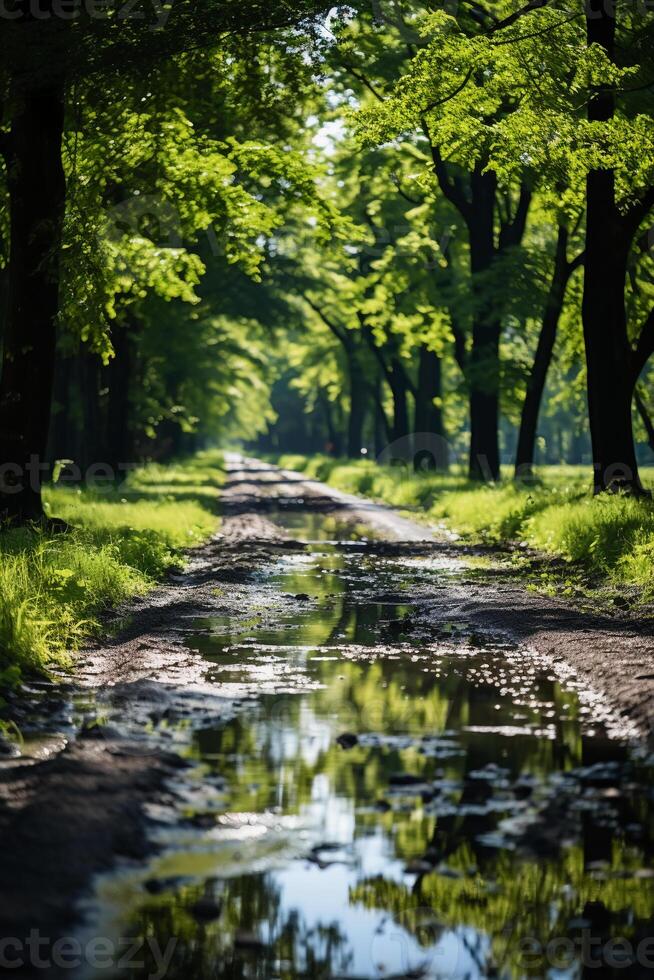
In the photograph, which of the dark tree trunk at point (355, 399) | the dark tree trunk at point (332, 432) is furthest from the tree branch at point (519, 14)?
the dark tree trunk at point (332, 432)

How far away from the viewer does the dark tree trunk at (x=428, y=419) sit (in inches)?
1727

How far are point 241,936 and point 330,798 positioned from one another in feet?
5.29

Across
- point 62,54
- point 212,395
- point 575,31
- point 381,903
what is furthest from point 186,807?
point 212,395

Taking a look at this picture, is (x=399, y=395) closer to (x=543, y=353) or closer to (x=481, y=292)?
(x=543, y=353)

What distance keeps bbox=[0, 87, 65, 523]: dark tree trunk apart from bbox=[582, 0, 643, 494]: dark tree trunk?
27.1ft

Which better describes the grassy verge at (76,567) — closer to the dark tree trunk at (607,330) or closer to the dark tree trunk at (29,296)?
the dark tree trunk at (29,296)

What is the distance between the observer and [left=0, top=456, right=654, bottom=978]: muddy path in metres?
4.48

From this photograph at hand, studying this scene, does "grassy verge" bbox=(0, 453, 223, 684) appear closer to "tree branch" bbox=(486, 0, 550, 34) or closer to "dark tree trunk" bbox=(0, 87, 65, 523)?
"dark tree trunk" bbox=(0, 87, 65, 523)

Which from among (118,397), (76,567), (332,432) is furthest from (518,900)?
(332,432)

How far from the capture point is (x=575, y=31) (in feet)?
57.8

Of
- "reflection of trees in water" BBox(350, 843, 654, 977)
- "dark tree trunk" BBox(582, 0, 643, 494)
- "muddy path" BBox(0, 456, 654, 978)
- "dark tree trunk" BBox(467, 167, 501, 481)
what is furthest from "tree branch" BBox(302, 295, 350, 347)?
"reflection of trees in water" BBox(350, 843, 654, 977)

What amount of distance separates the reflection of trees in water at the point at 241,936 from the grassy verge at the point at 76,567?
3.92m

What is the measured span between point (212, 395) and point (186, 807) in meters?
49.2

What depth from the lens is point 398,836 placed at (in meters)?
5.50
